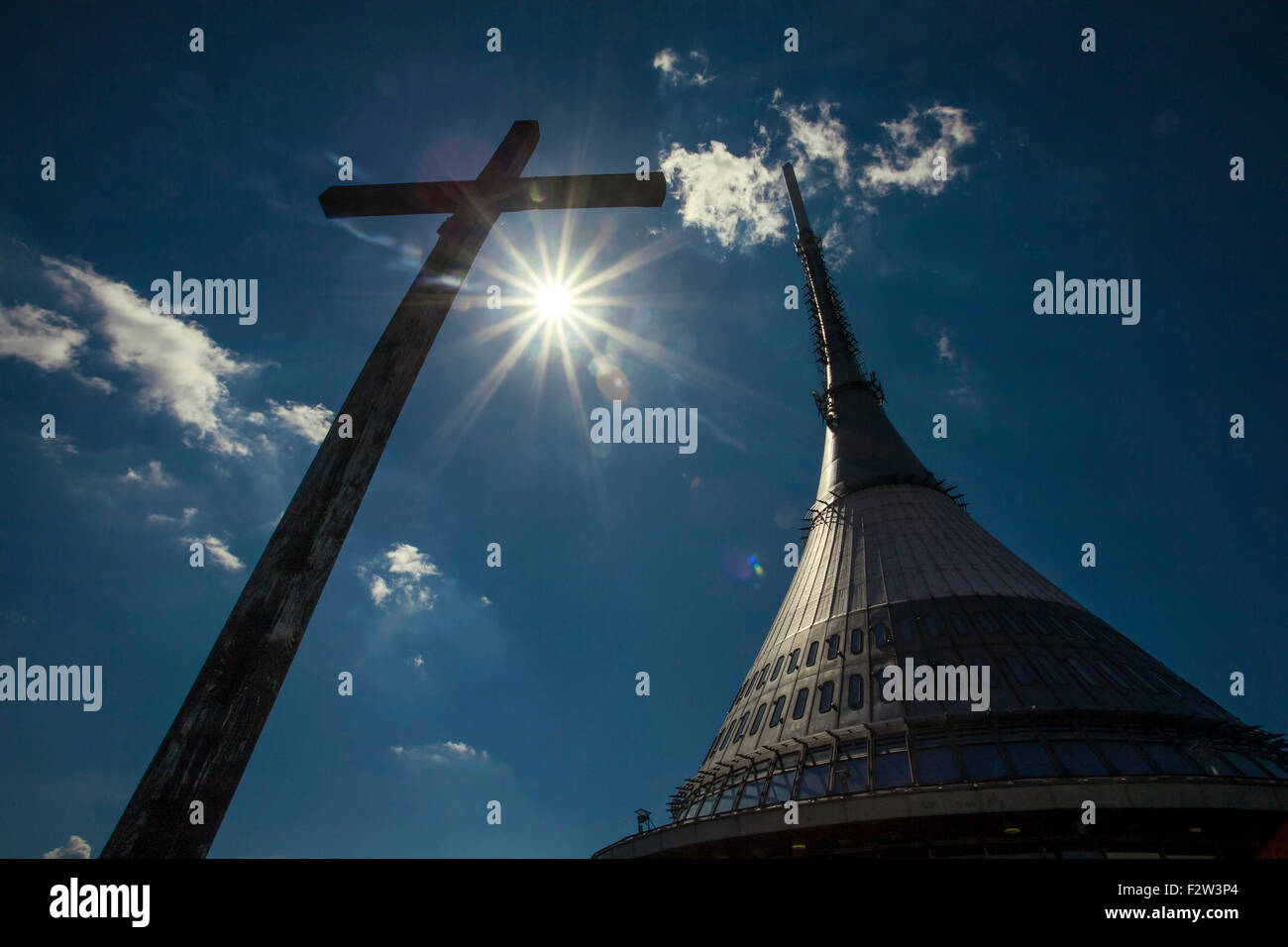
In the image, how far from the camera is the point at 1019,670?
1845cm

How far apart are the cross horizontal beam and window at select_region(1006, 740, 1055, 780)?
15.4 m

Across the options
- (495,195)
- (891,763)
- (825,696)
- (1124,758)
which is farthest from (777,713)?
(495,195)

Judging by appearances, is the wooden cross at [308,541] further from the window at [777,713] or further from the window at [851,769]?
the window at [777,713]

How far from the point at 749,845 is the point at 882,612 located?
31.7 feet

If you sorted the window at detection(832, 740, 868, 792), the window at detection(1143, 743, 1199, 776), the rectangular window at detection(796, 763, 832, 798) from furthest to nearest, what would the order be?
1. the rectangular window at detection(796, 763, 832, 798)
2. the window at detection(832, 740, 868, 792)
3. the window at detection(1143, 743, 1199, 776)

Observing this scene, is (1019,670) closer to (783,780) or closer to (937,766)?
(937,766)

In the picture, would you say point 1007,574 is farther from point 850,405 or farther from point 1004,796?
point 850,405

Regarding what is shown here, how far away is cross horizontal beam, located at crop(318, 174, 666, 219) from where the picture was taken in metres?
5.89

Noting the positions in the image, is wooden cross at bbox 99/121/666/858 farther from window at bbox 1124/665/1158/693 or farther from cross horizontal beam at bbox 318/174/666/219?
window at bbox 1124/665/1158/693

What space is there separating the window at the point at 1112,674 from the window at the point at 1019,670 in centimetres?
259

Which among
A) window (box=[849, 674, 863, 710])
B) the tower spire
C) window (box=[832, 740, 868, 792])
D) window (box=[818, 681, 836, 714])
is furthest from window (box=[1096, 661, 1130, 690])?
the tower spire
